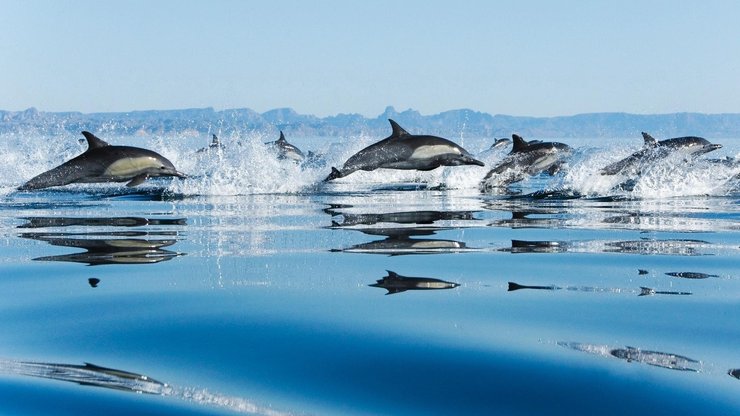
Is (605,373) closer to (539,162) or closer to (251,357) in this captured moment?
(251,357)

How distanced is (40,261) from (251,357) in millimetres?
3949

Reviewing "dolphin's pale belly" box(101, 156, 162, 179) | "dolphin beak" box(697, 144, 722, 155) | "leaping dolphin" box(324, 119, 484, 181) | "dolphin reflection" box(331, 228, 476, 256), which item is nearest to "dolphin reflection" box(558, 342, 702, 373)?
"dolphin reflection" box(331, 228, 476, 256)

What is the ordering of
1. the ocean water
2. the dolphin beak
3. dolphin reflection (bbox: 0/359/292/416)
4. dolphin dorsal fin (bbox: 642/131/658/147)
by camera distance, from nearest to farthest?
dolphin reflection (bbox: 0/359/292/416) → the ocean water → dolphin dorsal fin (bbox: 642/131/658/147) → the dolphin beak

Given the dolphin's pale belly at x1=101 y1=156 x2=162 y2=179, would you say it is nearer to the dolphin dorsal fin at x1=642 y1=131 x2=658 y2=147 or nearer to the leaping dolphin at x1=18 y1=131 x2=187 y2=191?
the leaping dolphin at x1=18 y1=131 x2=187 y2=191

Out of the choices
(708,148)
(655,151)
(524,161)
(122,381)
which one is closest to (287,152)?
(524,161)

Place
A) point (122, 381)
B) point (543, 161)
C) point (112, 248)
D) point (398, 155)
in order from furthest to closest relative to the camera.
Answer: point (543, 161) < point (398, 155) < point (112, 248) < point (122, 381)

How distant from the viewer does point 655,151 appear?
767 inches

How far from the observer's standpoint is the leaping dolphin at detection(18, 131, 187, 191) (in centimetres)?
1603

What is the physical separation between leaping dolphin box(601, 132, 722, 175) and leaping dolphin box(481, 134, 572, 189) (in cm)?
205

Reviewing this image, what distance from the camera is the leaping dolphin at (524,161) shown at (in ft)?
68.1

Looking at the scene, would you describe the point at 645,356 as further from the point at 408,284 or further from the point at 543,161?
the point at 543,161

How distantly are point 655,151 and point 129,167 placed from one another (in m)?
10.3

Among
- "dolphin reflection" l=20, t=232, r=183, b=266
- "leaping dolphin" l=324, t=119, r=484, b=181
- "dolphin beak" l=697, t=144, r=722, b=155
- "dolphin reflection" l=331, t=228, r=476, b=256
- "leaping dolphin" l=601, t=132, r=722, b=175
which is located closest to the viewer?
"dolphin reflection" l=20, t=232, r=183, b=266

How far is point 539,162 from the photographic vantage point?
837 inches
